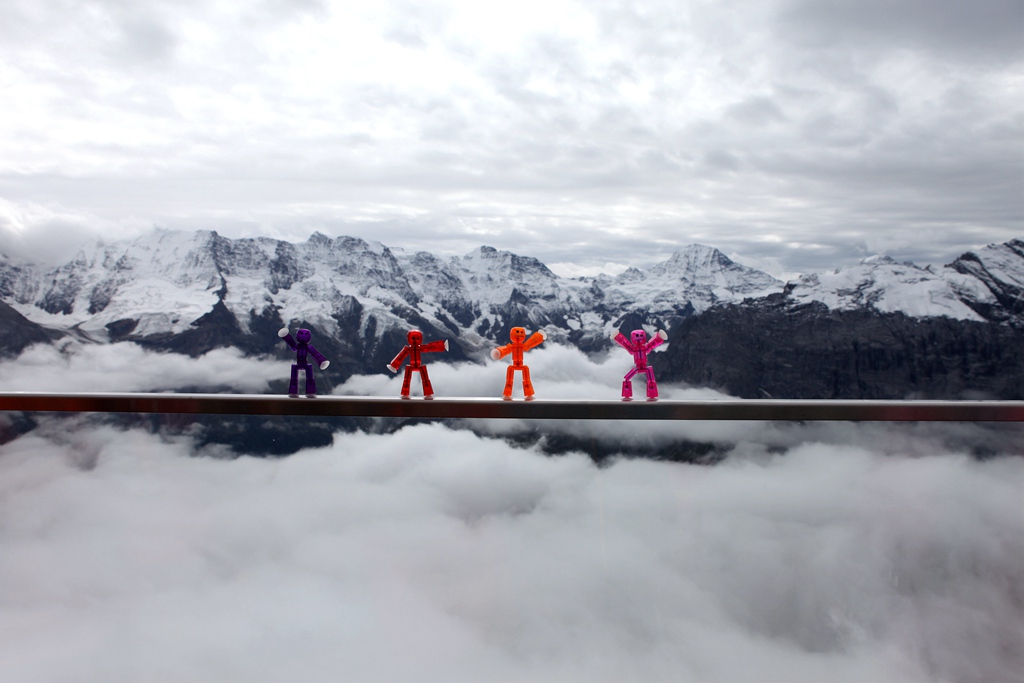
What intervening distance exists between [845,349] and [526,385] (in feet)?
10.2

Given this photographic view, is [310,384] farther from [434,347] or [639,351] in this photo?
[639,351]

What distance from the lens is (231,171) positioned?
2.18m

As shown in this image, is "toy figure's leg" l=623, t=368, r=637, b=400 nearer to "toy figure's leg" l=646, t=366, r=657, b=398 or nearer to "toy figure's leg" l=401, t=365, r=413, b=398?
"toy figure's leg" l=646, t=366, r=657, b=398

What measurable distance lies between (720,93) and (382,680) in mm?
2020

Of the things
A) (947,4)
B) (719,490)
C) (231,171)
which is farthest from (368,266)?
(947,4)

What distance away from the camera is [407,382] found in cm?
140

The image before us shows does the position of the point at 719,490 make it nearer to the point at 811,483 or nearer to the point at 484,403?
the point at 811,483

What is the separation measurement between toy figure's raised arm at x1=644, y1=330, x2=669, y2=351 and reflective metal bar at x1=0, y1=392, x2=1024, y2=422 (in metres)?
0.15

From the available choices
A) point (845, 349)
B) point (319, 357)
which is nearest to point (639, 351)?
point (319, 357)

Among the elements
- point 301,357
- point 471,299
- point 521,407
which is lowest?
point 521,407

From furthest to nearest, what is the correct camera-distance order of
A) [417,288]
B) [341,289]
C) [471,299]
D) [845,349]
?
[845,349] → [341,289] → [417,288] → [471,299]

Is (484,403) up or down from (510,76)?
down

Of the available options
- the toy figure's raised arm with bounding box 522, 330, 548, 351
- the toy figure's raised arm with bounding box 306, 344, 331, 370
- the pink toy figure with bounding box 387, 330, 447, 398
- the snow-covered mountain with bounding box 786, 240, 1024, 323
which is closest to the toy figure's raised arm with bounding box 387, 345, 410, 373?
the pink toy figure with bounding box 387, 330, 447, 398

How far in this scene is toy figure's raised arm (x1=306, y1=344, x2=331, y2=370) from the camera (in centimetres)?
143
